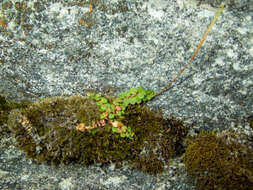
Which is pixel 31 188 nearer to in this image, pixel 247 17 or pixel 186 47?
pixel 186 47

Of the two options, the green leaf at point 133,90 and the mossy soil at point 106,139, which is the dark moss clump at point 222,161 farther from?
the green leaf at point 133,90

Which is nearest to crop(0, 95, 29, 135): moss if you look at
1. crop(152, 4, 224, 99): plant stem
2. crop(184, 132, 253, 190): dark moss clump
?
crop(152, 4, 224, 99): plant stem

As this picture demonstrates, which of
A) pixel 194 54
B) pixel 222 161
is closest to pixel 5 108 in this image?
pixel 194 54

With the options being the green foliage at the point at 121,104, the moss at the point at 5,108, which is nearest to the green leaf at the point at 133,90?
the green foliage at the point at 121,104

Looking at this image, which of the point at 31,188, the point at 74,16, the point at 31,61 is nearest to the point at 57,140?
the point at 31,188

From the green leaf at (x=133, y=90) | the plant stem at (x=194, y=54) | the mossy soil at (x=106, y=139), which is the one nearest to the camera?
the plant stem at (x=194, y=54)

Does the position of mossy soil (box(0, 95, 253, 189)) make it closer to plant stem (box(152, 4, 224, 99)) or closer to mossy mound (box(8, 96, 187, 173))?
mossy mound (box(8, 96, 187, 173))
